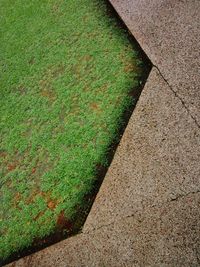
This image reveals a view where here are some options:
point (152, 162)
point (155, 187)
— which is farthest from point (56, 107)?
point (155, 187)

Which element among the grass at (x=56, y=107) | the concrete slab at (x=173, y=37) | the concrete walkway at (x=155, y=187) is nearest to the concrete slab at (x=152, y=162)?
the concrete walkway at (x=155, y=187)

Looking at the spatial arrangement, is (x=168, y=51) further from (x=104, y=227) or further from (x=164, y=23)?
(x=104, y=227)

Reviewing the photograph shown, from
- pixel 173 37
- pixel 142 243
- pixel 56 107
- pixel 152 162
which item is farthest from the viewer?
pixel 56 107

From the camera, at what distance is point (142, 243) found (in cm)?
261

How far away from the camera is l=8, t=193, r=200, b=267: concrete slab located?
8.16 ft

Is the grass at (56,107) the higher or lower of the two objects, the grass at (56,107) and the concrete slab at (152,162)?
the higher

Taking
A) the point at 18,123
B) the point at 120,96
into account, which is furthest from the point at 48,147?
the point at 120,96

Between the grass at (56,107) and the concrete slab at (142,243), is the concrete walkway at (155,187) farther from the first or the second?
the grass at (56,107)

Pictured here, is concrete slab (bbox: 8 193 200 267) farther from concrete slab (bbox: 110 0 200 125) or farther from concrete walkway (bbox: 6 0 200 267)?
concrete slab (bbox: 110 0 200 125)

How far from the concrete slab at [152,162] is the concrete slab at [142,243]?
9 cm

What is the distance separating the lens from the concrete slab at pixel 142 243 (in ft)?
8.16

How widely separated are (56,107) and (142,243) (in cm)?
198

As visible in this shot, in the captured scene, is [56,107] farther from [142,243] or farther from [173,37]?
[142,243]

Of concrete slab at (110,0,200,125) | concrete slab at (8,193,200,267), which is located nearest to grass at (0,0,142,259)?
concrete slab at (110,0,200,125)
